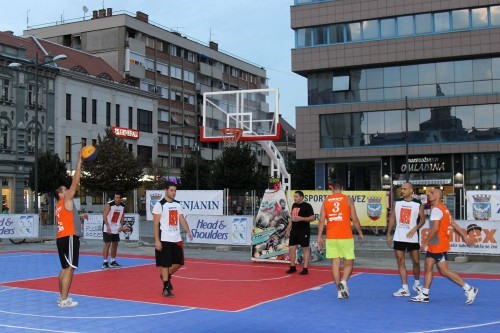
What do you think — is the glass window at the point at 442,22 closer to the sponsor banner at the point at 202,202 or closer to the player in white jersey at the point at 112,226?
the sponsor banner at the point at 202,202

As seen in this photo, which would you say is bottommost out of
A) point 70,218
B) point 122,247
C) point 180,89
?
point 122,247

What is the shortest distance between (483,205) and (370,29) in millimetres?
25689

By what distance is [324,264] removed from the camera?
58.1 feet

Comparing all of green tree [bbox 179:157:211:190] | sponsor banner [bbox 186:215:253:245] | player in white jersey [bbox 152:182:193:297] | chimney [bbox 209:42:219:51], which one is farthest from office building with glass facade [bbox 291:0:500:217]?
chimney [bbox 209:42:219:51]

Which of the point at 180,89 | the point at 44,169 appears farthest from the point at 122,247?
the point at 180,89

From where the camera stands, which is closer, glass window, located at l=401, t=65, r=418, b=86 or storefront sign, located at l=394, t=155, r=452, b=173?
storefront sign, located at l=394, t=155, r=452, b=173

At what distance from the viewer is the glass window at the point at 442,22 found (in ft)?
148

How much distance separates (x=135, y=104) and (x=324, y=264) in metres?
50.8

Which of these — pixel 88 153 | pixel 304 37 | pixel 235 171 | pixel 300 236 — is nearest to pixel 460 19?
pixel 304 37

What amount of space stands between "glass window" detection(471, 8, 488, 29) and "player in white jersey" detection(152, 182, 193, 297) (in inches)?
1511

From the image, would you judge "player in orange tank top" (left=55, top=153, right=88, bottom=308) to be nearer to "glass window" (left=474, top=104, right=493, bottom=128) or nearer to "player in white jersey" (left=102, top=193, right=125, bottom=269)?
"player in white jersey" (left=102, top=193, right=125, bottom=269)

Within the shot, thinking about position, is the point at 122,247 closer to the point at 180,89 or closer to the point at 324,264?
the point at 324,264

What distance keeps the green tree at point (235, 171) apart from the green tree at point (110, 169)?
834 centimetres

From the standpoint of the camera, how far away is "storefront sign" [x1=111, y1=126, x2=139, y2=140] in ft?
203
